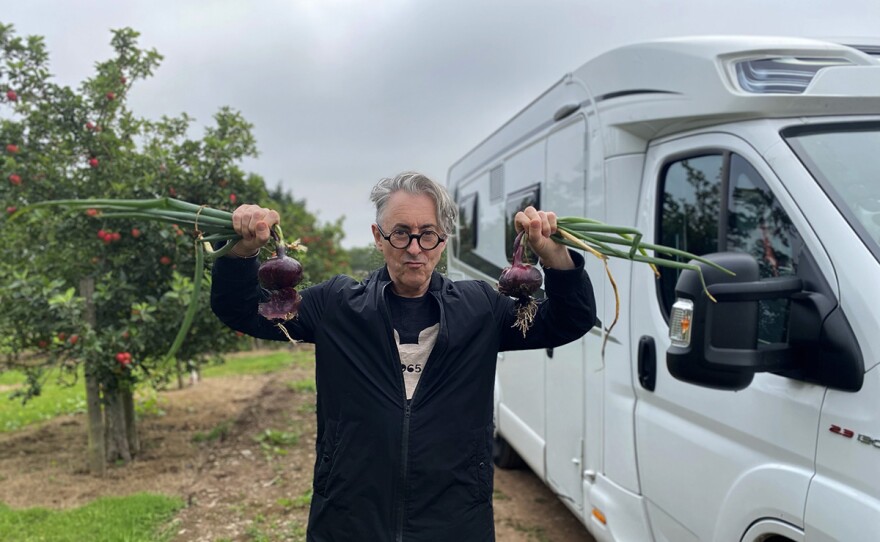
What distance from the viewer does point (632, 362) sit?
3.14 meters

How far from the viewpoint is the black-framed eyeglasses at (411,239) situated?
198cm

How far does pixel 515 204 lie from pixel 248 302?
9.84 ft

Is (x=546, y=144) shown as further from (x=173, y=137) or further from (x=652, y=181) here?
(x=173, y=137)

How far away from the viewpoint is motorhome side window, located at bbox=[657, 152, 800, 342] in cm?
230

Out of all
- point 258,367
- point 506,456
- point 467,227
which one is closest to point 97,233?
point 467,227

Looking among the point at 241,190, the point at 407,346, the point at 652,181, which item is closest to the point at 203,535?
the point at 241,190

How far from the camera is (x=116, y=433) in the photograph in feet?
20.5

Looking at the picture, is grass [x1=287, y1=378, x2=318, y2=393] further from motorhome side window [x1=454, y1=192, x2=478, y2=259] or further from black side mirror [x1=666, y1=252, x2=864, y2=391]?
black side mirror [x1=666, y1=252, x2=864, y2=391]

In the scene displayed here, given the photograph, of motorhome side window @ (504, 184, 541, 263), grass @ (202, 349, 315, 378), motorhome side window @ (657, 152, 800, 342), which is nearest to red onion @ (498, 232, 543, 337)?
motorhome side window @ (657, 152, 800, 342)

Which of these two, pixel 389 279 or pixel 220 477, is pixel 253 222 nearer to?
pixel 389 279

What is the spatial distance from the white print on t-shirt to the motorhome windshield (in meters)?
1.35

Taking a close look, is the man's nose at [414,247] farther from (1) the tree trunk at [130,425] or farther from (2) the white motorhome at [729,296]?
(1) the tree trunk at [130,425]

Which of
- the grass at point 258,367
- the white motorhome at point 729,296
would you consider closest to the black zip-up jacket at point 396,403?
the white motorhome at point 729,296

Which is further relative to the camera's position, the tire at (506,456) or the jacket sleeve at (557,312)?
the tire at (506,456)
